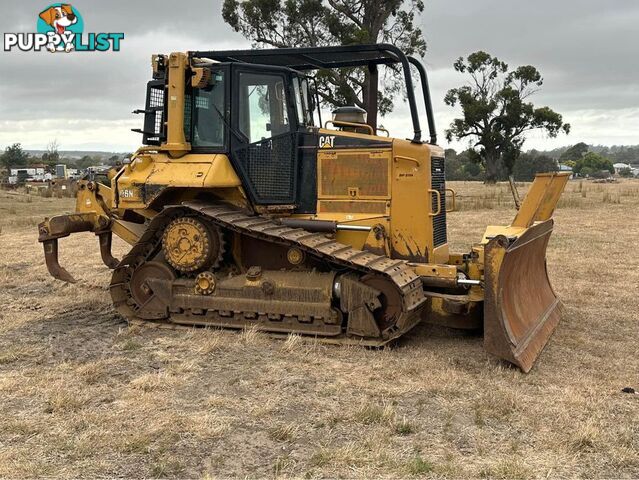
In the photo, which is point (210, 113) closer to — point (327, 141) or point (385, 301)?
point (327, 141)

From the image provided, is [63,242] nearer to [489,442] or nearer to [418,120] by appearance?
[418,120]

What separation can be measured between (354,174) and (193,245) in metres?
1.96

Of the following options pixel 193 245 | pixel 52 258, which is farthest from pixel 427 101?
pixel 52 258

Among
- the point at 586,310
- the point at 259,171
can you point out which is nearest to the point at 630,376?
the point at 586,310

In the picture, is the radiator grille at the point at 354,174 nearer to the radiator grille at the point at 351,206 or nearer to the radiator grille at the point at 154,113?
the radiator grille at the point at 351,206

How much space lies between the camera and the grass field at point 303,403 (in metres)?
3.83

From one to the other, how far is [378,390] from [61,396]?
2489 millimetres

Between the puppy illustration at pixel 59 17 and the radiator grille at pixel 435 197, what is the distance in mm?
11194

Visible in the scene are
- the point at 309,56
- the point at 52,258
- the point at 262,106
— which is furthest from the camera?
the point at 52,258

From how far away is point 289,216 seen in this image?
7309 millimetres

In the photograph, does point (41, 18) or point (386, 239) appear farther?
point (41, 18)

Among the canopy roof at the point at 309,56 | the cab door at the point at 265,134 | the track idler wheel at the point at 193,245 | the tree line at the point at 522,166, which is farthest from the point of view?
the tree line at the point at 522,166

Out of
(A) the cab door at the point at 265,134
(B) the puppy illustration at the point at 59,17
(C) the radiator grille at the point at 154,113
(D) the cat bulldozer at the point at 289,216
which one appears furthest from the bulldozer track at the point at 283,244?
(B) the puppy illustration at the point at 59,17

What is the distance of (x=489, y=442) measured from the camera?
4125 millimetres
